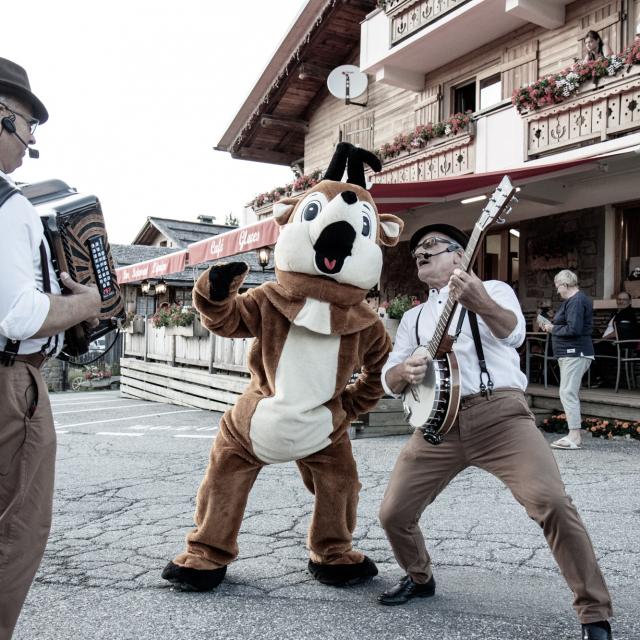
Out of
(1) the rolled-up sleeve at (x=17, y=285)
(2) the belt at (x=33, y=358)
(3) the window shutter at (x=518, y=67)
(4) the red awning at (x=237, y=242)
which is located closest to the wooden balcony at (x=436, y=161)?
(3) the window shutter at (x=518, y=67)

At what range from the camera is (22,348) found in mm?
2287

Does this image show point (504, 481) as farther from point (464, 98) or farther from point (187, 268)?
point (187, 268)

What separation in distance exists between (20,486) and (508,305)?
2100mm

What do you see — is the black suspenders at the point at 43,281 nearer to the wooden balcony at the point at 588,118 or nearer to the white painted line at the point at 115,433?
the white painted line at the point at 115,433

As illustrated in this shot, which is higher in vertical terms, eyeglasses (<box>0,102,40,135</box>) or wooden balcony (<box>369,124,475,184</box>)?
wooden balcony (<box>369,124,475,184</box>)

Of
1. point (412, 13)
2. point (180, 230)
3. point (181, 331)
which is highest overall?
point (412, 13)

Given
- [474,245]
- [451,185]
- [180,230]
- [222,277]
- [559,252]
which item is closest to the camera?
[474,245]

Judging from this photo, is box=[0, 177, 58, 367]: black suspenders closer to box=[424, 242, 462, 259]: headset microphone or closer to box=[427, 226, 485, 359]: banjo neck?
box=[427, 226, 485, 359]: banjo neck

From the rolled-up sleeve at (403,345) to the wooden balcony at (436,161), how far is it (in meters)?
8.21

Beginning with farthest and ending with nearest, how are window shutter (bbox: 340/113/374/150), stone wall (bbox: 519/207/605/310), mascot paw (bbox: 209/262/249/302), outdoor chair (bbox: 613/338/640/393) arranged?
window shutter (bbox: 340/113/374/150) < stone wall (bbox: 519/207/605/310) < outdoor chair (bbox: 613/338/640/393) < mascot paw (bbox: 209/262/249/302)

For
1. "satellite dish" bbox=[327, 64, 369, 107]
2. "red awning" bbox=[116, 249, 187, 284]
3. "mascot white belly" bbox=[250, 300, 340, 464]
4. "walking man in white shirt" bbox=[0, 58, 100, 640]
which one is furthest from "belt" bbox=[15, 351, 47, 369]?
"satellite dish" bbox=[327, 64, 369, 107]

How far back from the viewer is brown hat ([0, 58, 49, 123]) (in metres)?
2.34

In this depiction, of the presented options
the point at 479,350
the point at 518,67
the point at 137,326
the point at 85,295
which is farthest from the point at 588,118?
the point at 137,326

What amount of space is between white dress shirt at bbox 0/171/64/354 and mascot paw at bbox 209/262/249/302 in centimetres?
105
